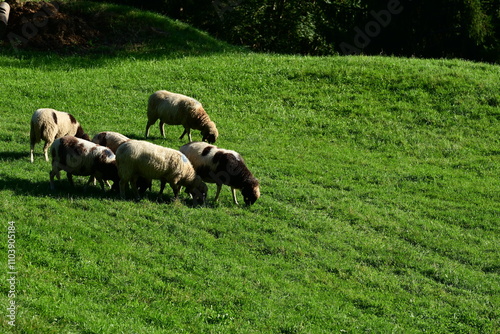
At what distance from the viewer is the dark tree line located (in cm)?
3659

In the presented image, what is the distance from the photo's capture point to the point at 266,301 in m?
11.4

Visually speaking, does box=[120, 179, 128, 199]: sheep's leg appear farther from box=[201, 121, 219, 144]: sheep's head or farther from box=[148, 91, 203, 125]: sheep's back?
box=[201, 121, 219, 144]: sheep's head

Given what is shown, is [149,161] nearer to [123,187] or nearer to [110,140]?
[123,187]

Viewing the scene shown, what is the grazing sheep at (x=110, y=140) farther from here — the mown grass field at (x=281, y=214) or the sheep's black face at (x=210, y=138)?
the sheep's black face at (x=210, y=138)

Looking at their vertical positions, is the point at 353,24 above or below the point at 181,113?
above

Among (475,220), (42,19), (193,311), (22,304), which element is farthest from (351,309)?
(42,19)

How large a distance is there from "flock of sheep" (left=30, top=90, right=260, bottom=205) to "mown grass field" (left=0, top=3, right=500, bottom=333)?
0.51m

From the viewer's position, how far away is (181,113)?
2016 cm

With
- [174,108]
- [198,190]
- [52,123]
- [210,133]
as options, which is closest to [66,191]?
[52,123]

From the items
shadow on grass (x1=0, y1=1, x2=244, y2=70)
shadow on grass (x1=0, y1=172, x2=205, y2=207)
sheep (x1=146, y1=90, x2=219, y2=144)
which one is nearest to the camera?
shadow on grass (x1=0, y1=172, x2=205, y2=207)

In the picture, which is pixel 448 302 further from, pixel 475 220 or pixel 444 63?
pixel 444 63

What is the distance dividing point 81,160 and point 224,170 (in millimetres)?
3429

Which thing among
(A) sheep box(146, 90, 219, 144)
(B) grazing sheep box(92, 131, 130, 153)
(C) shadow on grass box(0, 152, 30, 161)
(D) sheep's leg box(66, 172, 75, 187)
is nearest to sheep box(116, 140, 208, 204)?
(D) sheep's leg box(66, 172, 75, 187)

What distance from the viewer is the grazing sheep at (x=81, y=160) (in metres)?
14.6
